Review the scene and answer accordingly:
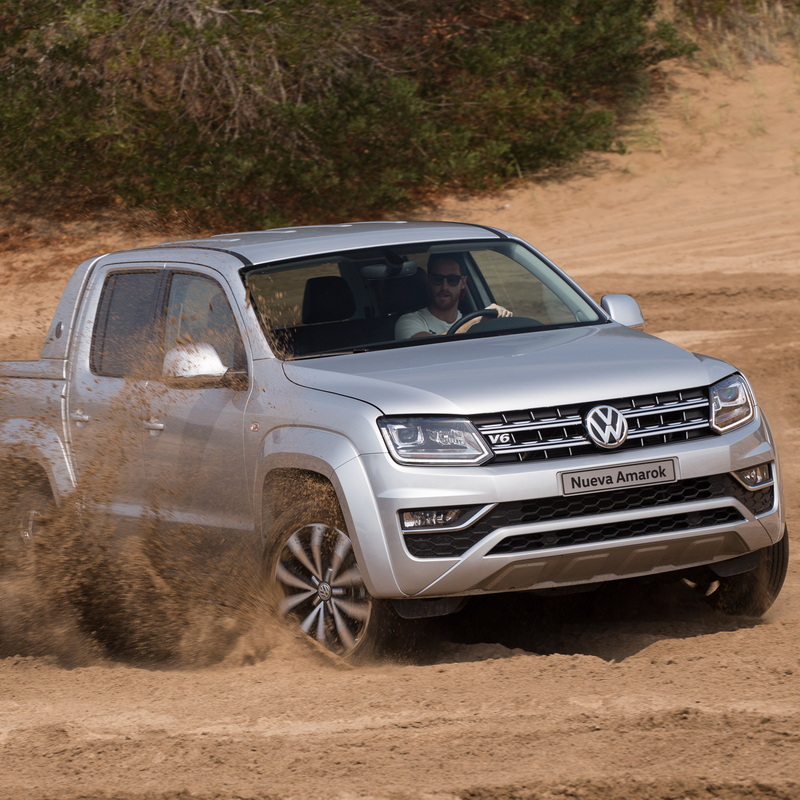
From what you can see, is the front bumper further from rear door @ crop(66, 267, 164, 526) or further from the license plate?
rear door @ crop(66, 267, 164, 526)

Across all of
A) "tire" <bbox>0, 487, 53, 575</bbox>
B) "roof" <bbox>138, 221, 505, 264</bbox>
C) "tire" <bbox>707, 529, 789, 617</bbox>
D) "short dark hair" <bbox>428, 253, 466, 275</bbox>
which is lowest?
"tire" <bbox>0, 487, 53, 575</bbox>

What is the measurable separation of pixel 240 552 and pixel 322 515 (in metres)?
0.63

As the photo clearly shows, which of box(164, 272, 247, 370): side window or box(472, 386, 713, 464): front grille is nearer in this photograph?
box(472, 386, 713, 464): front grille

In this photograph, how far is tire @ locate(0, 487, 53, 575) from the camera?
6.35 meters

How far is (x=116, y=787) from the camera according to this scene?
12.3 ft

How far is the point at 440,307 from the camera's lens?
5859 millimetres

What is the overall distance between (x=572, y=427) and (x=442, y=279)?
1.57 m

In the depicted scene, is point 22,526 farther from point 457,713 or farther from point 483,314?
point 457,713

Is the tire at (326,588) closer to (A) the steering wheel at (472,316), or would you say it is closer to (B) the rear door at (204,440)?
(B) the rear door at (204,440)

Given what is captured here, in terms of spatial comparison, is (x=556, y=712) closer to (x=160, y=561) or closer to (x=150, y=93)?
(x=160, y=561)

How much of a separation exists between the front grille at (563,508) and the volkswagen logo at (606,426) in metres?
0.18

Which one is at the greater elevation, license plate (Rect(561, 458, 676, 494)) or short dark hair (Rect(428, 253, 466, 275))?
short dark hair (Rect(428, 253, 466, 275))

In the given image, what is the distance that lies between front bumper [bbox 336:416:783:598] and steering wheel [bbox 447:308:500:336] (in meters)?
1.36

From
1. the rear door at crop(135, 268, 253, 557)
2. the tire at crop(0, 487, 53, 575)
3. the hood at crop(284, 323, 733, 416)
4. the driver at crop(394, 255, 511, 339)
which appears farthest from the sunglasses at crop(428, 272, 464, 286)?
the tire at crop(0, 487, 53, 575)
